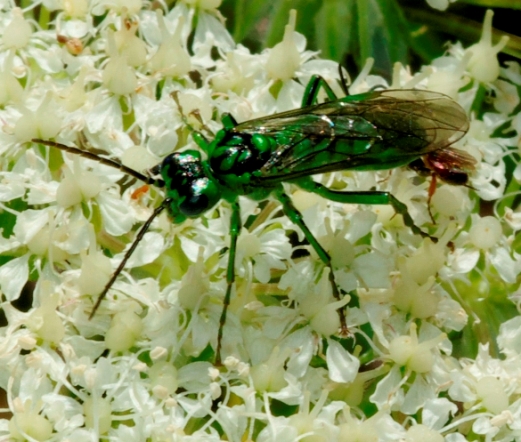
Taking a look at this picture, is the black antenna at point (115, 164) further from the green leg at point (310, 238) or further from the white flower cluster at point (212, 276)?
the green leg at point (310, 238)

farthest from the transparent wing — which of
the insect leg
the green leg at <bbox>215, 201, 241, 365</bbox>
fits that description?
the insect leg

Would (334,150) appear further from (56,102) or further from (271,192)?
(56,102)

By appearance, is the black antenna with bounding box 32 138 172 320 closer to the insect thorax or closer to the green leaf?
the insect thorax

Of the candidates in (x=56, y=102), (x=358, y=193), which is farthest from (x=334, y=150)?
(x=56, y=102)

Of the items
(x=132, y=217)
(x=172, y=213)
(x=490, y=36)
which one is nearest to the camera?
(x=172, y=213)

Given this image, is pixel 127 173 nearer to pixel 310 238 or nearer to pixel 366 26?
pixel 310 238

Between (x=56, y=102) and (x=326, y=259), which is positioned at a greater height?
(x=56, y=102)
